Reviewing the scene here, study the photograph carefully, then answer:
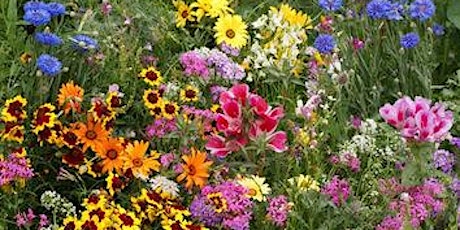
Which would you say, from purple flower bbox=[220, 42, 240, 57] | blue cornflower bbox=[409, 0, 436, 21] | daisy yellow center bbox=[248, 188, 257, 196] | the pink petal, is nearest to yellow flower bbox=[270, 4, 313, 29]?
purple flower bbox=[220, 42, 240, 57]

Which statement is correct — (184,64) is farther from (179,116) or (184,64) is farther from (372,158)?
(372,158)

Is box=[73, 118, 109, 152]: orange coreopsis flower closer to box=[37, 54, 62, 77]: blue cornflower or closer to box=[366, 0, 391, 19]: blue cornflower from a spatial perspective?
box=[37, 54, 62, 77]: blue cornflower

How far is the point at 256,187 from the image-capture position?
9.89ft

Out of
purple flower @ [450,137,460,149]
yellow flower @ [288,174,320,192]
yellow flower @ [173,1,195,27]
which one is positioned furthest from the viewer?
yellow flower @ [173,1,195,27]

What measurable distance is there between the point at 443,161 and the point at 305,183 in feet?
1.44

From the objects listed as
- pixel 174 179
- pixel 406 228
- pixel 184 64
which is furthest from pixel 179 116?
pixel 406 228

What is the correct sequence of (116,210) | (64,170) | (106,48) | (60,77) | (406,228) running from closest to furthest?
(406,228) → (116,210) → (64,170) → (60,77) → (106,48)

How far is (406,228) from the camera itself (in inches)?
Result: 93.7

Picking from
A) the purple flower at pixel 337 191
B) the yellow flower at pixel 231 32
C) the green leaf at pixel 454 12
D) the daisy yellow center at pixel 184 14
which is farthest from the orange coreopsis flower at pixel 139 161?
the green leaf at pixel 454 12

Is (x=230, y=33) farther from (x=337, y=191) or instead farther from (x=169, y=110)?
(x=337, y=191)

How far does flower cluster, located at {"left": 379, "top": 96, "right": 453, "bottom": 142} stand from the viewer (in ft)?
9.27

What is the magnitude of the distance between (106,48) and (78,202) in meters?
0.66

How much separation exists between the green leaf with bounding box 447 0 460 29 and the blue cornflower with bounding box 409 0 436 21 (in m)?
0.36

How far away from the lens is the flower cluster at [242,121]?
10.1ft
